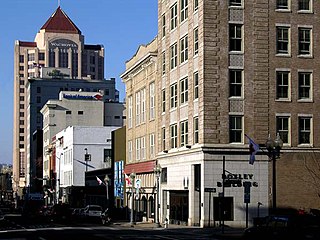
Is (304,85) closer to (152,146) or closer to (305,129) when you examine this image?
(305,129)

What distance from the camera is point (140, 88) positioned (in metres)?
81.4

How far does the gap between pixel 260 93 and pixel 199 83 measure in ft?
15.6

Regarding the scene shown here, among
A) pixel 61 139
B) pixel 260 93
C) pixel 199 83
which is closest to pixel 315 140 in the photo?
pixel 260 93

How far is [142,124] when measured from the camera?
80750 millimetres

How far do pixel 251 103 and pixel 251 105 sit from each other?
0.16m

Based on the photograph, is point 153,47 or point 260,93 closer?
point 260,93

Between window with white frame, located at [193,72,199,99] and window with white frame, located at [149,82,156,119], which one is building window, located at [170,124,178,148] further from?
window with white frame, located at [149,82,156,119]

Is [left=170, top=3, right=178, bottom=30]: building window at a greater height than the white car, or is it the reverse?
[left=170, top=3, right=178, bottom=30]: building window

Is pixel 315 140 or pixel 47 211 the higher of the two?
pixel 315 140

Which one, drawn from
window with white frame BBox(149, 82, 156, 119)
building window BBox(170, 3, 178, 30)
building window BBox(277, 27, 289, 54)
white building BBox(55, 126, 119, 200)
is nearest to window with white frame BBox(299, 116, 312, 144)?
building window BBox(277, 27, 289, 54)

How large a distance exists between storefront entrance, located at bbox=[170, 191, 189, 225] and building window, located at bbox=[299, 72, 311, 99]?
40.2 feet

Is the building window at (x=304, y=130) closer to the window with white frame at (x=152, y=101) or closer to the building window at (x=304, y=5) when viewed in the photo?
the building window at (x=304, y=5)

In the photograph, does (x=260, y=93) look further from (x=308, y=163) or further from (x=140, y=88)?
(x=140, y=88)

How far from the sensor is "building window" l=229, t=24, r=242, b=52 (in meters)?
58.7
